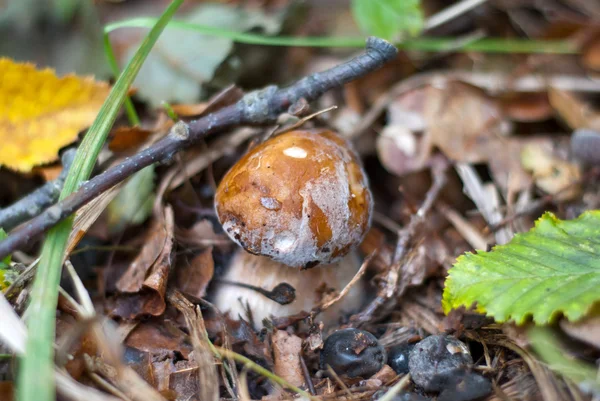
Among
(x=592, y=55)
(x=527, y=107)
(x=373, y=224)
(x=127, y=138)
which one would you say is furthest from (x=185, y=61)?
(x=592, y=55)

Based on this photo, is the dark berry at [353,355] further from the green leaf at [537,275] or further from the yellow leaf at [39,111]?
the yellow leaf at [39,111]

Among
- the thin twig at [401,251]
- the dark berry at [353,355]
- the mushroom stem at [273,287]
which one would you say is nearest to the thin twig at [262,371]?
the dark berry at [353,355]

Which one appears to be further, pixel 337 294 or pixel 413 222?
pixel 413 222

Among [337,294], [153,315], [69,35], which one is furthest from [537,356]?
[69,35]

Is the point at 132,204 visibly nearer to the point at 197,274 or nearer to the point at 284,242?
the point at 197,274

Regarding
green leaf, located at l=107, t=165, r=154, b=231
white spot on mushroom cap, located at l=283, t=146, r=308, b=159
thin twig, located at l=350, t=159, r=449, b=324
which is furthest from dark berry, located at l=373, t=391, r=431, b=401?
green leaf, located at l=107, t=165, r=154, b=231

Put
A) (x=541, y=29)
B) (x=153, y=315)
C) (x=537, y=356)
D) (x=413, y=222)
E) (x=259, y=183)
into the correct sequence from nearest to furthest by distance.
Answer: (x=537, y=356)
(x=259, y=183)
(x=153, y=315)
(x=413, y=222)
(x=541, y=29)

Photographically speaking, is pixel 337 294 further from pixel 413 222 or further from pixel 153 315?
pixel 153 315
